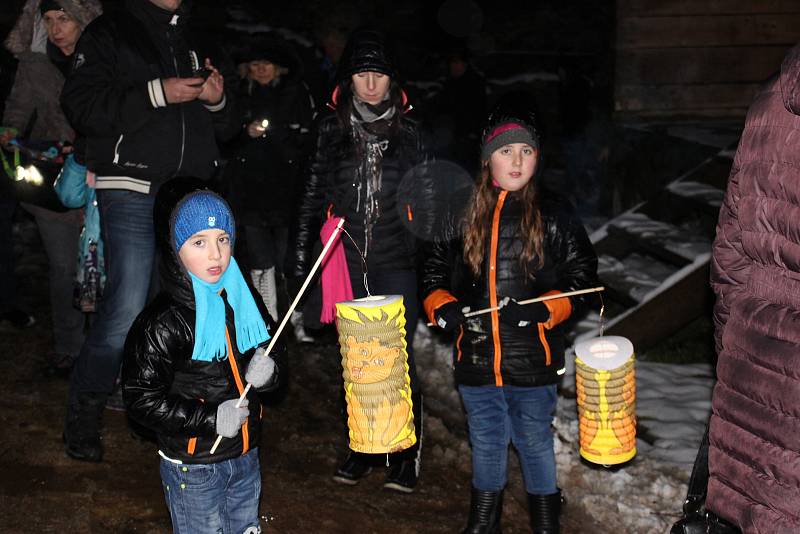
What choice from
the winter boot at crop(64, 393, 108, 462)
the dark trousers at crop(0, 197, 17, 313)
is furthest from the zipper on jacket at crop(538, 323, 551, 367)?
the dark trousers at crop(0, 197, 17, 313)

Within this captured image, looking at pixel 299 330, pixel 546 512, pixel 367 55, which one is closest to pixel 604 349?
pixel 546 512

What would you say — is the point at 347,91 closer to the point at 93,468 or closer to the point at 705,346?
the point at 93,468

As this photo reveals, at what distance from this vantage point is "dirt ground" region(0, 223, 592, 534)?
4.52m

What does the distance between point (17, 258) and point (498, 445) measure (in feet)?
21.9

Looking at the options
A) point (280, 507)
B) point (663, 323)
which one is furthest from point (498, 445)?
point (663, 323)

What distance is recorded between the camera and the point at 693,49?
9375 millimetres

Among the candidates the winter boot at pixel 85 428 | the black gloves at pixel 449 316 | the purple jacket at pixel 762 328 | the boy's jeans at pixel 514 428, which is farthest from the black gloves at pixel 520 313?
the winter boot at pixel 85 428

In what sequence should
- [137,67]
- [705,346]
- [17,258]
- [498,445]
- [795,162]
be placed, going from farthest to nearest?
[17,258] → [705,346] → [137,67] → [498,445] → [795,162]

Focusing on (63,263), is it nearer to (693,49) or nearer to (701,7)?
(693,49)

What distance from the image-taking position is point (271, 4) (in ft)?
46.7

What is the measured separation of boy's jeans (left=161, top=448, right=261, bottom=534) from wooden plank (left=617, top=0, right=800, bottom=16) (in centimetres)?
702

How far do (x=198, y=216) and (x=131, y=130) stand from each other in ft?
4.67

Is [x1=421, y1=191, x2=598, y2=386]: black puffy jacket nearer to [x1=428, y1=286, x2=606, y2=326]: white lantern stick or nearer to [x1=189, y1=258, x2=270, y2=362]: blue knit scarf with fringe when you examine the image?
[x1=428, y1=286, x2=606, y2=326]: white lantern stick

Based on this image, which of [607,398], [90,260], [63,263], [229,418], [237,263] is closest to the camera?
[229,418]
